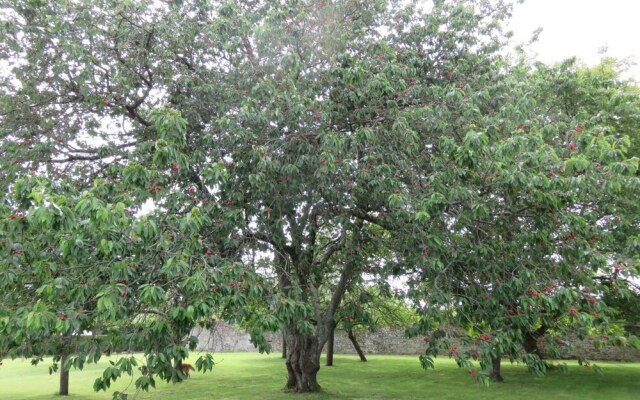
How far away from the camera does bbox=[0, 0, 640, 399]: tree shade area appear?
528 centimetres

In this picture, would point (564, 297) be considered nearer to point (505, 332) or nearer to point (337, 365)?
point (505, 332)

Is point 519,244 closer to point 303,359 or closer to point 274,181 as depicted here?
point 274,181

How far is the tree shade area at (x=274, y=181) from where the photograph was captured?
5281 mm

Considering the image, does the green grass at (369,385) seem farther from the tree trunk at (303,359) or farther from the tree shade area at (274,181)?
the tree shade area at (274,181)

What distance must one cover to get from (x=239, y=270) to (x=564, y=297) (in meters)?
4.04

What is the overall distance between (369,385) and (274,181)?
37.1 feet

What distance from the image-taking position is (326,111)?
306 inches

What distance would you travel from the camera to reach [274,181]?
7332 millimetres

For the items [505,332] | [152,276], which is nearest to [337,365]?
[505,332]

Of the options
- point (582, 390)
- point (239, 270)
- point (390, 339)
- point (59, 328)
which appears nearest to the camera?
Result: point (59, 328)

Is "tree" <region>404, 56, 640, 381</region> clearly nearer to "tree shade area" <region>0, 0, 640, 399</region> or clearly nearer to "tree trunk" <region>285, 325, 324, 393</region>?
"tree shade area" <region>0, 0, 640, 399</region>

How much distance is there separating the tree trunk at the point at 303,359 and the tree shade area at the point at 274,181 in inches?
138

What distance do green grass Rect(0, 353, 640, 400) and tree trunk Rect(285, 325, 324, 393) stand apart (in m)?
0.41

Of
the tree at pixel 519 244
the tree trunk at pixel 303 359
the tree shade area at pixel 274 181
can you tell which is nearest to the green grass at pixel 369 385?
the tree trunk at pixel 303 359
